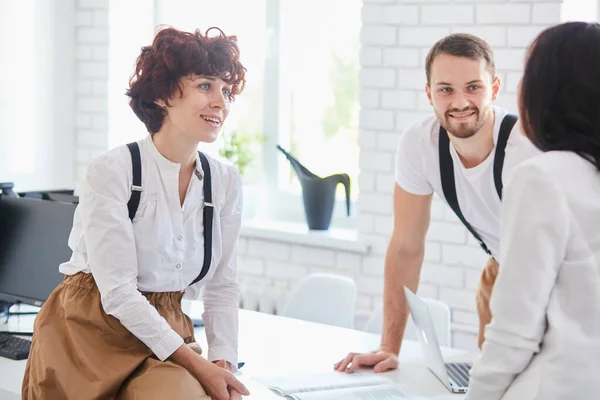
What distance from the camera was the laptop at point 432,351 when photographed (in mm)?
2070

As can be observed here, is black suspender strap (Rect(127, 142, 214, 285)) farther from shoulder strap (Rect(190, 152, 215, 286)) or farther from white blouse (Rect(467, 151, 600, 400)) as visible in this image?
white blouse (Rect(467, 151, 600, 400))

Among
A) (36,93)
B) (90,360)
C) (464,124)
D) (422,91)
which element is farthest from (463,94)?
(36,93)

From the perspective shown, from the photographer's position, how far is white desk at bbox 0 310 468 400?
2.20 metres

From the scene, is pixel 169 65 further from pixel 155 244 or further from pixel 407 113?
pixel 407 113

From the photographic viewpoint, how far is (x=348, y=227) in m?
4.26

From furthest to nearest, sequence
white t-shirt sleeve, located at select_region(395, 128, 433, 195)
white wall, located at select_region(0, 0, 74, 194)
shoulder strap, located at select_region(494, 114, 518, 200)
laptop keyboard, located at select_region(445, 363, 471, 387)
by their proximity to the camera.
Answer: white wall, located at select_region(0, 0, 74, 194) → white t-shirt sleeve, located at select_region(395, 128, 433, 195) → shoulder strap, located at select_region(494, 114, 518, 200) → laptop keyboard, located at select_region(445, 363, 471, 387)

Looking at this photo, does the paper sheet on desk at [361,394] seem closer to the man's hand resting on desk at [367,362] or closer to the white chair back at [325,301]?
the man's hand resting on desk at [367,362]

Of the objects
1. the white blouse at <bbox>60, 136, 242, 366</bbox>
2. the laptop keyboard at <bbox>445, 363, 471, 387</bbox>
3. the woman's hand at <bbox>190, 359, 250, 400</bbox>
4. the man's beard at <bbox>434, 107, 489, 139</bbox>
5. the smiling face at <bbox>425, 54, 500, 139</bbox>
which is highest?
the smiling face at <bbox>425, 54, 500, 139</bbox>

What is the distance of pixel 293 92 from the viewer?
4.48 meters

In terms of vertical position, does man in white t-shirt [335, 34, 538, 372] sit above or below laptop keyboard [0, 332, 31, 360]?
above

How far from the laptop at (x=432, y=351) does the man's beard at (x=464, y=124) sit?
1.40 feet

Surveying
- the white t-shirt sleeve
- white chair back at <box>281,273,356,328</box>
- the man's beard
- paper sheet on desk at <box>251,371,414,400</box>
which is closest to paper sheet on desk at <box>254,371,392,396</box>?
paper sheet on desk at <box>251,371,414,400</box>

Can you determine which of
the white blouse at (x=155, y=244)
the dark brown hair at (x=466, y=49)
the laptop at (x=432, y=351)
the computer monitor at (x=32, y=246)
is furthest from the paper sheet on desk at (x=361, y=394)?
the computer monitor at (x=32, y=246)

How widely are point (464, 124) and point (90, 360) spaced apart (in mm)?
1079
